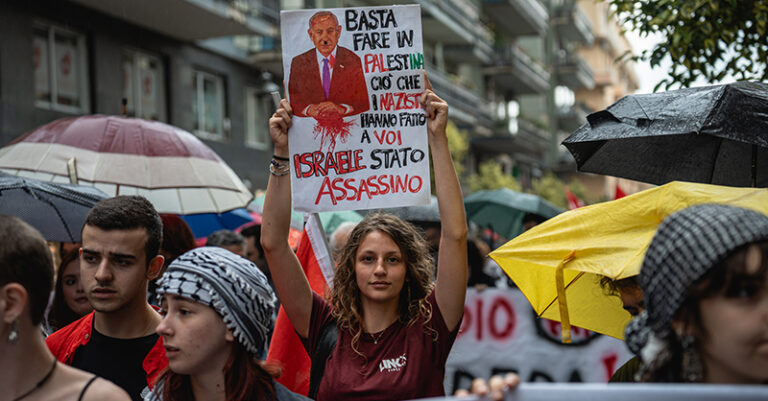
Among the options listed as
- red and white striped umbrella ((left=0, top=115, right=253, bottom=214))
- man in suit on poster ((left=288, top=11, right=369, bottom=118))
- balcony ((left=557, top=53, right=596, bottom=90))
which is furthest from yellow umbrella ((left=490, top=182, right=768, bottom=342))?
balcony ((left=557, top=53, right=596, bottom=90))

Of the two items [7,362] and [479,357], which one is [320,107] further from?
[479,357]

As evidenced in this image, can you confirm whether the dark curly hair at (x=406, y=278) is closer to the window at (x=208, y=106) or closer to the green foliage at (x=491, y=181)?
the window at (x=208, y=106)

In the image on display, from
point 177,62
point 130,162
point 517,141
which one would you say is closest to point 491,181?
point 517,141

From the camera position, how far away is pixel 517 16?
3891 cm

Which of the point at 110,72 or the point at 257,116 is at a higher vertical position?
the point at 110,72

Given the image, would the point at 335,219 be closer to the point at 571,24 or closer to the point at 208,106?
the point at 208,106

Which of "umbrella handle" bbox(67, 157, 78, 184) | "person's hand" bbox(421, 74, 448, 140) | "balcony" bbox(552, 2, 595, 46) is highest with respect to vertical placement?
"balcony" bbox(552, 2, 595, 46)

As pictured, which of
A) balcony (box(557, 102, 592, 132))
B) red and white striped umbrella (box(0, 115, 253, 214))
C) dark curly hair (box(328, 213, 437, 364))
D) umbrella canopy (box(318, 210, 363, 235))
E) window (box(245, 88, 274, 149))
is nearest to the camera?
dark curly hair (box(328, 213, 437, 364))

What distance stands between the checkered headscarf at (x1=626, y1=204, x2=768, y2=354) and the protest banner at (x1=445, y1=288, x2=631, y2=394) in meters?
4.31

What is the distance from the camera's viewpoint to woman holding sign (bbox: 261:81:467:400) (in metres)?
3.27

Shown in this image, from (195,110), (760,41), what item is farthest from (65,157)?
(195,110)

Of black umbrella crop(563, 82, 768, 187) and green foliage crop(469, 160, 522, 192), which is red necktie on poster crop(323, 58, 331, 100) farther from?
green foliage crop(469, 160, 522, 192)

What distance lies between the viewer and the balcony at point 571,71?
163 ft

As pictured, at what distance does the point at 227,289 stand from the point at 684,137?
9.41 feet
